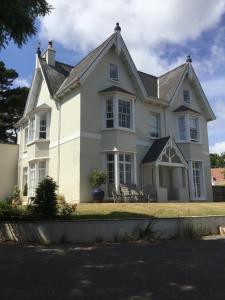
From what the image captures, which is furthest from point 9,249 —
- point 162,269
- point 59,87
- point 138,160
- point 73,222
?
point 59,87

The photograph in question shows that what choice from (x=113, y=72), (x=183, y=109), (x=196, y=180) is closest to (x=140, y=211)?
(x=113, y=72)

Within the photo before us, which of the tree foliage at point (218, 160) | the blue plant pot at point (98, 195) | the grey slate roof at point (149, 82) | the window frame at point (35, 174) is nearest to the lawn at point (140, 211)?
the blue plant pot at point (98, 195)

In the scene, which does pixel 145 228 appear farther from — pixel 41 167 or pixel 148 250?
pixel 41 167

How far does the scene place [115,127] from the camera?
2477 centimetres

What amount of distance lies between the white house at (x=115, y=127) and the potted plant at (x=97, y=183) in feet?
1.75

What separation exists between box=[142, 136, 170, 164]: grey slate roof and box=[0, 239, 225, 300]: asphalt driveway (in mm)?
13524

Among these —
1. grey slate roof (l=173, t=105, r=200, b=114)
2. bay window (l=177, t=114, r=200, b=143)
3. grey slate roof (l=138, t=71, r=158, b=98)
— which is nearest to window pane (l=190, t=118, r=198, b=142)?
bay window (l=177, t=114, r=200, b=143)

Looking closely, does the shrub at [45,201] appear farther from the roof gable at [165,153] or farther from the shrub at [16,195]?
the shrub at [16,195]

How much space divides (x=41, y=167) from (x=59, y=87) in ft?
20.1

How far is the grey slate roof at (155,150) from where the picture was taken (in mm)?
25827

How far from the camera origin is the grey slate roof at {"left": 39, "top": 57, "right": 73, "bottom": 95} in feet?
90.2

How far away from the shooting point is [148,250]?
460 inches

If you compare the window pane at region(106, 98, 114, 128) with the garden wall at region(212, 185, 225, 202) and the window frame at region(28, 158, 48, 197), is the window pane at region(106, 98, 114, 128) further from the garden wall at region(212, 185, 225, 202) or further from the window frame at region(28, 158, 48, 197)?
the garden wall at region(212, 185, 225, 202)

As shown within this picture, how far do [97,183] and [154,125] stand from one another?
8267 mm
